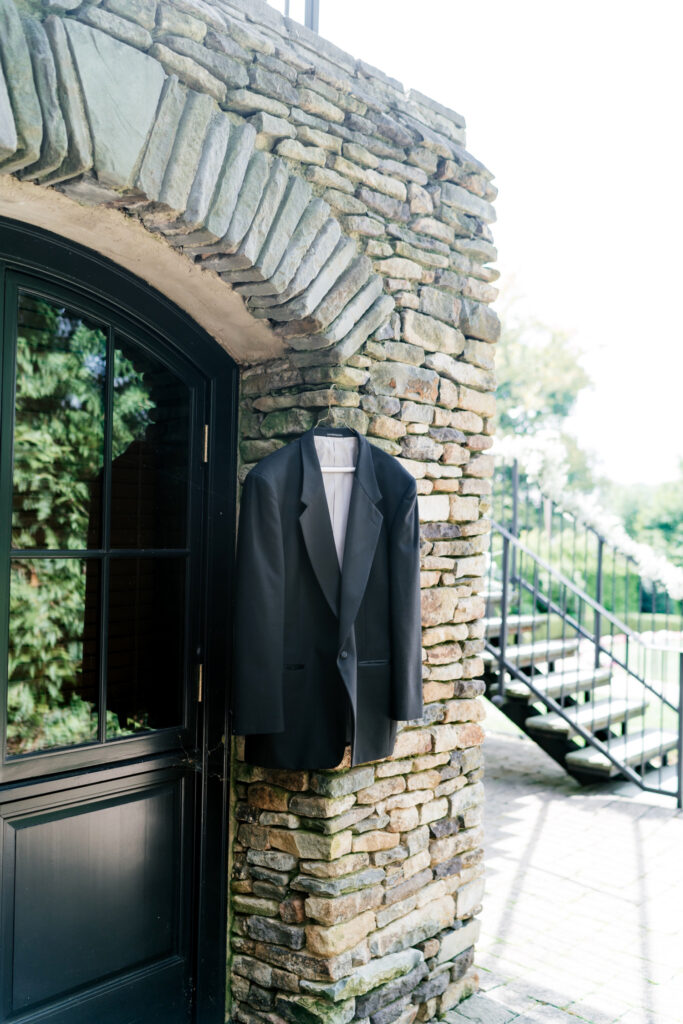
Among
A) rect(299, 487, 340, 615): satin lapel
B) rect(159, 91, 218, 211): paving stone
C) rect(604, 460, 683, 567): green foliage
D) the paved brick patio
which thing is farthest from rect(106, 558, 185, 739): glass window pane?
rect(604, 460, 683, 567): green foliage

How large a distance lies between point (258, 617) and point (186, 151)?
127cm

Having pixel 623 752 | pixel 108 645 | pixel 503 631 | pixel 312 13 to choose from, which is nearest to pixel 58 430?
pixel 108 645

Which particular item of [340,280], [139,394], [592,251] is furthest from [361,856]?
[592,251]

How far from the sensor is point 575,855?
15.2ft

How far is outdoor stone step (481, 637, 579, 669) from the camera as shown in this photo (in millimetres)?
5977

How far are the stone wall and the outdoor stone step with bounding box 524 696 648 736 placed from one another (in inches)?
111

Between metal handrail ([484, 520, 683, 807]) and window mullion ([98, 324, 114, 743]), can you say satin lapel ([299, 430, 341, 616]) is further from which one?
metal handrail ([484, 520, 683, 807])

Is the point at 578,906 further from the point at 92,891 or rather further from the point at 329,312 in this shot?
the point at 329,312

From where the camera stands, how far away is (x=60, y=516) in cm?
264

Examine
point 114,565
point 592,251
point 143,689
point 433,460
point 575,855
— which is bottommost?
point 575,855

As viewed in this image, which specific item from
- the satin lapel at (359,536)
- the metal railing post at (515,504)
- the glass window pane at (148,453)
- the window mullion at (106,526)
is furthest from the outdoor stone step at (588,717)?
the window mullion at (106,526)

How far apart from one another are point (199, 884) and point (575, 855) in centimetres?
271

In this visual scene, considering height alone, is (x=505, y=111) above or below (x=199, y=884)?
above

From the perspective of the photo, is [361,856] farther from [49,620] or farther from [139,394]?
[139,394]
